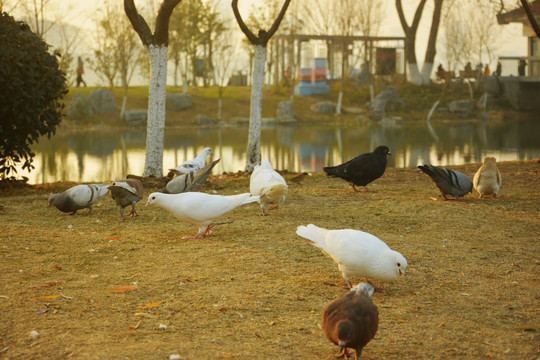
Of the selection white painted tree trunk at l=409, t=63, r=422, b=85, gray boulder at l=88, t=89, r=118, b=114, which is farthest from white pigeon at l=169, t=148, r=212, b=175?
white painted tree trunk at l=409, t=63, r=422, b=85

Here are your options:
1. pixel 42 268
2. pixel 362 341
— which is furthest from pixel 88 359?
pixel 42 268

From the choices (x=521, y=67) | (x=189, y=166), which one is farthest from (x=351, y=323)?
(x=521, y=67)

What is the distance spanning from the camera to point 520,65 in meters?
47.5

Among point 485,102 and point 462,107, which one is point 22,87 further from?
point 485,102

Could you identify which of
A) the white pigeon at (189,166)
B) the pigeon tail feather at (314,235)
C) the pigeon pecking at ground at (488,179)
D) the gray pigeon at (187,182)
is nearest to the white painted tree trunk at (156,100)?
the white pigeon at (189,166)

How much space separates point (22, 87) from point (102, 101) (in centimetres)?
2725

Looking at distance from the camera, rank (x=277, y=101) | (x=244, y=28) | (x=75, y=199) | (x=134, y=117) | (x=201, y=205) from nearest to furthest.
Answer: (x=201, y=205) < (x=75, y=199) < (x=244, y=28) < (x=134, y=117) < (x=277, y=101)

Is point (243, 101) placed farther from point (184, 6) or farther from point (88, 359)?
point (88, 359)

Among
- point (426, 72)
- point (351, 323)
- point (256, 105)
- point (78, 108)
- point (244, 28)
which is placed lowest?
point (351, 323)

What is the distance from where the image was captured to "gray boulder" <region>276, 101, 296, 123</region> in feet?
129

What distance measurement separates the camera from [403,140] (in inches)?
1096

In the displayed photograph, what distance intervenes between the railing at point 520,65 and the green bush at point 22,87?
38613mm

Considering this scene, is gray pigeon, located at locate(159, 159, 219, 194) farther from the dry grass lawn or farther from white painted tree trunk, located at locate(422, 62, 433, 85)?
white painted tree trunk, located at locate(422, 62, 433, 85)

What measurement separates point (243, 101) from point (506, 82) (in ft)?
65.9
